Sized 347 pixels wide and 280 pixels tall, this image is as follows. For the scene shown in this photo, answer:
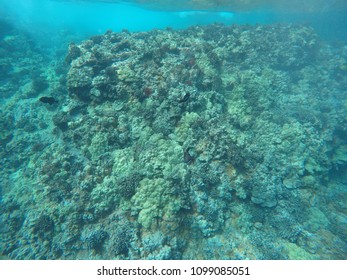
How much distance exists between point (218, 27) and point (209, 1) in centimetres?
2026

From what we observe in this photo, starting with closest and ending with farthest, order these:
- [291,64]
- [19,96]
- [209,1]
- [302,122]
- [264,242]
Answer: [264,242] → [302,122] → [19,96] → [291,64] → [209,1]

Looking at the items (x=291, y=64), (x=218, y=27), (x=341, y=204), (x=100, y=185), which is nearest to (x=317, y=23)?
(x=291, y=64)

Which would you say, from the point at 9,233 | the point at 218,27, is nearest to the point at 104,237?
the point at 9,233

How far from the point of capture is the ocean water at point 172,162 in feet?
24.5

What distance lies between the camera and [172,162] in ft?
26.9

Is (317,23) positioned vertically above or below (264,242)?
above

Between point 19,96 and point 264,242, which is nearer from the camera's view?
point 264,242

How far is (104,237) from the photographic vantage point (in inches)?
→ 287

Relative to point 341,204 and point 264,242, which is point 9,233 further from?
→ point 341,204

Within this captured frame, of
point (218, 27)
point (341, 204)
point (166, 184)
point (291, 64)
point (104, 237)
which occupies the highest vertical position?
point (218, 27)

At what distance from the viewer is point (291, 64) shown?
17594 mm

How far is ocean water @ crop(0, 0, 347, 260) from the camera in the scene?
24.5 ft

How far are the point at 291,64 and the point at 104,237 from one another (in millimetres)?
20012
